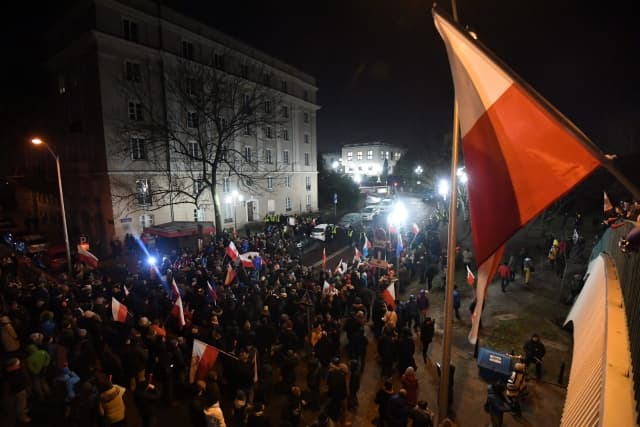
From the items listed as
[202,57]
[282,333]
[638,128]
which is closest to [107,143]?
[202,57]

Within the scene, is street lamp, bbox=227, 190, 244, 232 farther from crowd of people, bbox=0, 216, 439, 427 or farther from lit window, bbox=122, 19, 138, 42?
crowd of people, bbox=0, 216, 439, 427

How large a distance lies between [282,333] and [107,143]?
76.0ft

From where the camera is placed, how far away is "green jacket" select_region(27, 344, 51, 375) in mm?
7613

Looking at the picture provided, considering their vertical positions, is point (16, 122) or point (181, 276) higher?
point (16, 122)

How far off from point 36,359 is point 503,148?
9.78 meters

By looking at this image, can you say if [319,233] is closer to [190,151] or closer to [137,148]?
[190,151]

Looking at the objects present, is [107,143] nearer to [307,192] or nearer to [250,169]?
[250,169]

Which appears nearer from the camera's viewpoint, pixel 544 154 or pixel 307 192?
pixel 544 154

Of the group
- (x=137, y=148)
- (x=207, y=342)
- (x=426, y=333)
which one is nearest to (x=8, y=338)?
(x=207, y=342)

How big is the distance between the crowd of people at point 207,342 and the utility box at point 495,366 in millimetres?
1589

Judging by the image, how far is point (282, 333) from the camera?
933 cm

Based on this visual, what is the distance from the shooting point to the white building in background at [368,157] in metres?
129

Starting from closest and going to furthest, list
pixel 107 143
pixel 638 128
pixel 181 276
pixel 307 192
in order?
pixel 181 276
pixel 107 143
pixel 638 128
pixel 307 192

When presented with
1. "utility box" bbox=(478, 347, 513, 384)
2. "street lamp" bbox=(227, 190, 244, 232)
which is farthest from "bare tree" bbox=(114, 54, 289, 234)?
"utility box" bbox=(478, 347, 513, 384)
